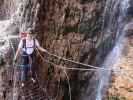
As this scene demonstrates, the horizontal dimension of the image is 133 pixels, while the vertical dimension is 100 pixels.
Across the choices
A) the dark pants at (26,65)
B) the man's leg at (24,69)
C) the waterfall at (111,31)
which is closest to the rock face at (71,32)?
the waterfall at (111,31)

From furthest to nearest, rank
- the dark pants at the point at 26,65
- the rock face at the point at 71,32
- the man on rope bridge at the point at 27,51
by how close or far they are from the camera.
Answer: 1. the rock face at the point at 71,32
2. the dark pants at the point at 26,65
3. the man on rope bridge at the point at 27,51

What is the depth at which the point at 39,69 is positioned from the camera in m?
10.6

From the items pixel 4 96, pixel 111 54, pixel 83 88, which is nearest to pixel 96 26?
pixel 111 54

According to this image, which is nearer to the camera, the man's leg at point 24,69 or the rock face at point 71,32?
the man's leg at point 24,69

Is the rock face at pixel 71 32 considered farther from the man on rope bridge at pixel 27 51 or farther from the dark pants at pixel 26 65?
the man on rope bridge at pixel 27 51

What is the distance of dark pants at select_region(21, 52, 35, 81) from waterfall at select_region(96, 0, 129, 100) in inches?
123

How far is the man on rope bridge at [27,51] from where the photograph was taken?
934 cm

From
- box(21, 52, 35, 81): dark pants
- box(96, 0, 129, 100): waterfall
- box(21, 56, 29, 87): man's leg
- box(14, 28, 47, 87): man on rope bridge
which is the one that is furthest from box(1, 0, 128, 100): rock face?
box(21, 56, 29, 87): man's leg

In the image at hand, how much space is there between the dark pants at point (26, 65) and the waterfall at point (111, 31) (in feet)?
10.2

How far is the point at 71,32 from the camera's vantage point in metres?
11.0

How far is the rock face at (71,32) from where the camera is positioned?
33.6 feet

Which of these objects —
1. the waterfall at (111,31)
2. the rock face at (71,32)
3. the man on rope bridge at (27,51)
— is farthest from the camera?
the waterfall at (111,31)

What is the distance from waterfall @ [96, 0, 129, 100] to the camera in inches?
465

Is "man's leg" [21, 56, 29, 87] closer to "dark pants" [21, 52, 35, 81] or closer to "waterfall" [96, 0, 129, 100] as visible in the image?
"dark pants" [21, 52, 35, 81]
